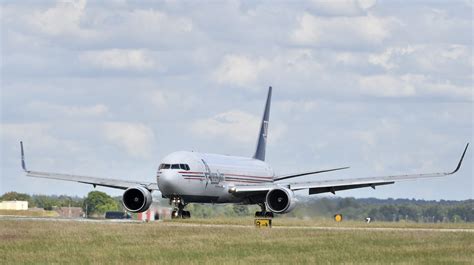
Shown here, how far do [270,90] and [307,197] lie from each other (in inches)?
751

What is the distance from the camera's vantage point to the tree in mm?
A: 115375

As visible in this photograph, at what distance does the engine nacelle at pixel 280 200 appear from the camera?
72125 mm

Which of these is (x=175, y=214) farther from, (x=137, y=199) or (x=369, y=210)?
(x=369, y=210)

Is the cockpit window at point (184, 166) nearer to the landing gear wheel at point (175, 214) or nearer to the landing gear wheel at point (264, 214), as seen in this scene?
the landing gear wheel at point (175, 214)

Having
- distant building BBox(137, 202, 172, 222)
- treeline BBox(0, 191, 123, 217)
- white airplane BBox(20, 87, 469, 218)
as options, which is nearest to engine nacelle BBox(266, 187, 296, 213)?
white airplane BBox(20, 87, 469, 218)

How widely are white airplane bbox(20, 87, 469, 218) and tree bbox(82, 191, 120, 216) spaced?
3600 cm

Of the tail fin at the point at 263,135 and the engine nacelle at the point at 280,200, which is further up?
the tail fin at the point at 263,135

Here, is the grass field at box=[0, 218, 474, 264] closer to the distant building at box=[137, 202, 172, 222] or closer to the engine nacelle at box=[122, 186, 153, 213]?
the engine nacelle at box=[122, 186, 153, 213]

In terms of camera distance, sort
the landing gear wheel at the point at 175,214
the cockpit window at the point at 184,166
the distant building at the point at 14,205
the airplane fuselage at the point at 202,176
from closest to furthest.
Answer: the airplane fuselage at the point at 202,176, the cockpit window at the point at 184,166, the landing gear wheel at the point at 175,214, the distant building at the point at 14,205

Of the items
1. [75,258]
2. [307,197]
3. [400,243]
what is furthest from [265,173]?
[75,258]

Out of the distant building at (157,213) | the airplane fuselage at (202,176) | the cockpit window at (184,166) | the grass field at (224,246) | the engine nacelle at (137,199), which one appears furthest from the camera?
the distant building at (157,213)

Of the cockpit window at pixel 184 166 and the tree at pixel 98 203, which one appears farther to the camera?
the tree at pixel 98 203

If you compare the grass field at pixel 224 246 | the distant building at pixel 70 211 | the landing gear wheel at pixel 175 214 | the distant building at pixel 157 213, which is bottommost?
the grass field at pixel 224 246

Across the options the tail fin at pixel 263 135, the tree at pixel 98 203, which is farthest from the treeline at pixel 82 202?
the tail fin at pixel 263 135
